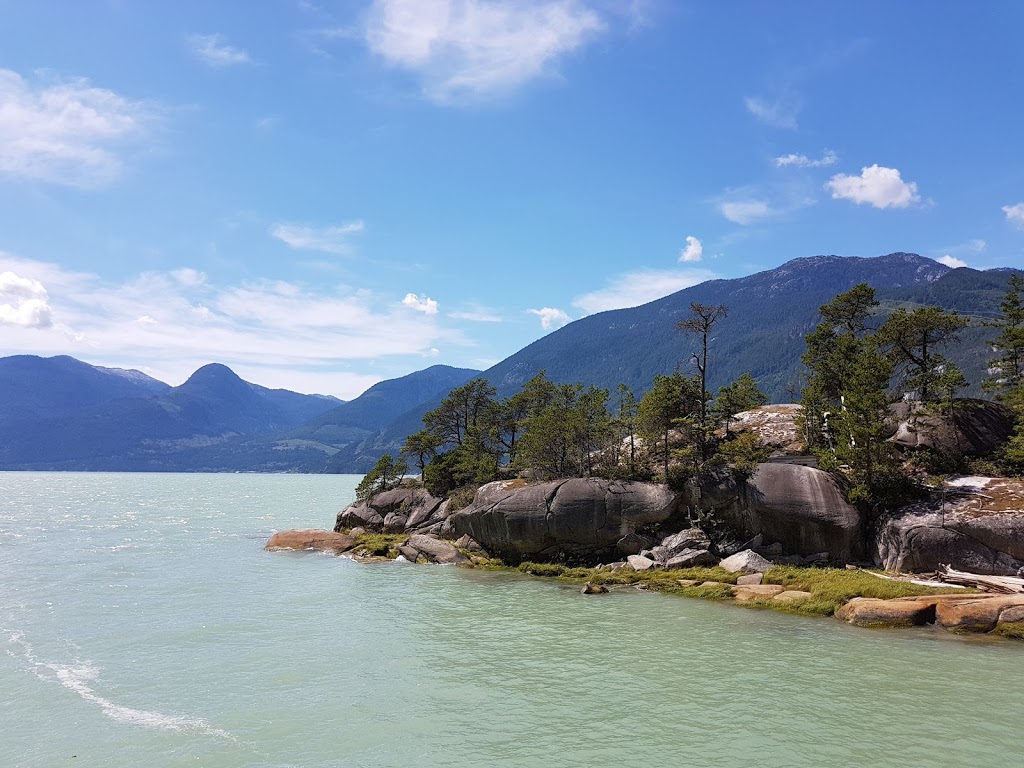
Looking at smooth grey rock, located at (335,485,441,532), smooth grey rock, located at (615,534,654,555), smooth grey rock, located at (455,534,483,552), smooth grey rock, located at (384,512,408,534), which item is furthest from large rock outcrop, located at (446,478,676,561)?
smooth grey rock, located at (384,512,408,534)

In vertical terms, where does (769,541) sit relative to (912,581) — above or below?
above

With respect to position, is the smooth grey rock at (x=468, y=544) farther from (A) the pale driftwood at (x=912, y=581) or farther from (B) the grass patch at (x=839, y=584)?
(A) the pale driftwood at (x=912, y=581)

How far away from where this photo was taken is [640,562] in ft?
131

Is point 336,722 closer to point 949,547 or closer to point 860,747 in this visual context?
point 860,747

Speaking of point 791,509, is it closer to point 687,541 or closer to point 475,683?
point 687,541

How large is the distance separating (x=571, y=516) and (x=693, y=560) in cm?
918

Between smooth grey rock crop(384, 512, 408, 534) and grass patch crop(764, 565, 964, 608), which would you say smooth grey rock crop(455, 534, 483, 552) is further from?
grass patch crop(764, 565, 964, 608)

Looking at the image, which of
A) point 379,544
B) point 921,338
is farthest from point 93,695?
point 921,338

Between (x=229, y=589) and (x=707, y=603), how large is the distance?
29785 mm

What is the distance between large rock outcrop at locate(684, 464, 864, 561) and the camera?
121 ft

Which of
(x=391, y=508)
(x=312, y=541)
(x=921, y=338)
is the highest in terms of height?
(x=921, y=338)

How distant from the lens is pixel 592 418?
54.2 m

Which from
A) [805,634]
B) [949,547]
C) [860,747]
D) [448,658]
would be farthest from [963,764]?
[949,547]

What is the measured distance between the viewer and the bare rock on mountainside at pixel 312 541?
56312 mm
